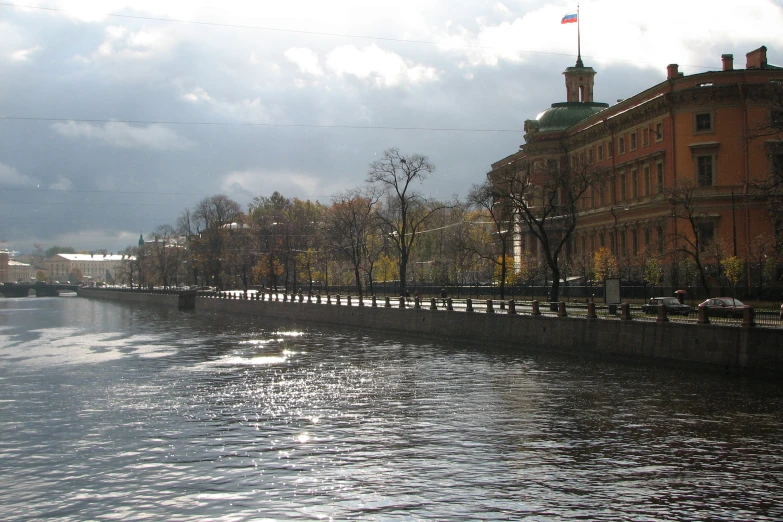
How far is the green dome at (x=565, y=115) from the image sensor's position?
316 feet

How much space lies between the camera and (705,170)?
Result: 6856 cm

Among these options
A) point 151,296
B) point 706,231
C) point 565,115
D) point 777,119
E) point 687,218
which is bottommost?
point 151,296

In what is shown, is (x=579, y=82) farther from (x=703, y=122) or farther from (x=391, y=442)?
(x=391, y=442)

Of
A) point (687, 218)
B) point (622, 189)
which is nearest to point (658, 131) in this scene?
point (622, 189)

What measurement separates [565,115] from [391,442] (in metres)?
79.1

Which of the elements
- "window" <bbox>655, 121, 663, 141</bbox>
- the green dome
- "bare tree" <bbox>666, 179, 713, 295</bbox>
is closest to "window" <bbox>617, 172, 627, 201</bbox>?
"window" <bbox>655, 121, 663, 141</bbox>

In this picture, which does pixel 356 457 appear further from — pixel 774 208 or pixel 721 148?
pixel 721 148

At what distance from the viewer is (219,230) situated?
13275 cm

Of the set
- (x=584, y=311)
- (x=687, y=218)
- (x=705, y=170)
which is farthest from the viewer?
(x=705, y=170)

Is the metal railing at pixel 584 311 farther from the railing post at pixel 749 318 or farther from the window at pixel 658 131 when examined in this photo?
the window at pixel 658 131

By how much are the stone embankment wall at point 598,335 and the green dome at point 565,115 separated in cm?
4039

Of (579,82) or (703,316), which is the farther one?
(579,82)

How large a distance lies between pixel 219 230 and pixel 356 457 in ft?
377

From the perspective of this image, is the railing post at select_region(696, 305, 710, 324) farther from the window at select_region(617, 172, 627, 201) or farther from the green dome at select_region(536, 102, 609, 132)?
the green dome at select_region(536, 102, 609, 132)
